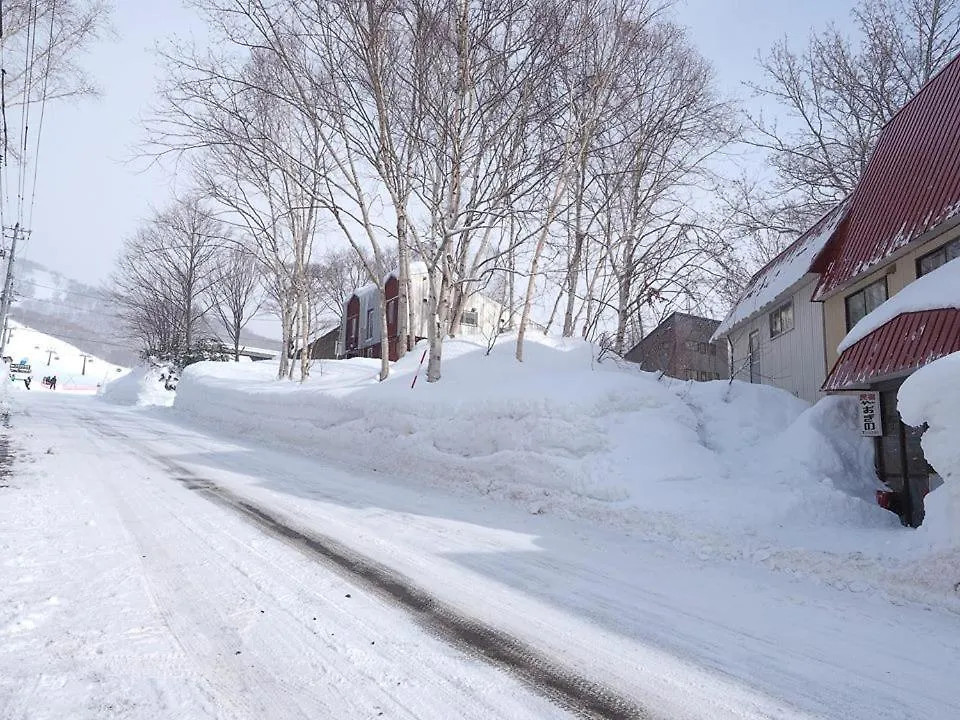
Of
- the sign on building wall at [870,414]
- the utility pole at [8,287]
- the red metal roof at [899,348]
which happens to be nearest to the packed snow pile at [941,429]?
the red metal roof at [899,348]

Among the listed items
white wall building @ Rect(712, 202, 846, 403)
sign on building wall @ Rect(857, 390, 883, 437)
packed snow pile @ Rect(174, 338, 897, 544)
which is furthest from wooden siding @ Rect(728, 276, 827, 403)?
sign on building wall @ Rect(857, 390, 883, 437)

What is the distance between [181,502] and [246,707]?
15.5 feet

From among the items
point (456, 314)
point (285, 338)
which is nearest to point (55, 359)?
point (285, 338)

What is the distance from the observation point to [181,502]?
254 inches

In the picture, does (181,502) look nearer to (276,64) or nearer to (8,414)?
(276,64)

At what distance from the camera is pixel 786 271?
1443 centimetres

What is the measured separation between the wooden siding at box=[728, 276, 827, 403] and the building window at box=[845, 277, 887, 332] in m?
1.20

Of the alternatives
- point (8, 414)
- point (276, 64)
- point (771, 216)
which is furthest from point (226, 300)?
point (771, 216)

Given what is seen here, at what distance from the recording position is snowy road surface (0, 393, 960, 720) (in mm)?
2594

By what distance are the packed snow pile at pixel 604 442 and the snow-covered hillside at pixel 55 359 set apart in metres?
70.3

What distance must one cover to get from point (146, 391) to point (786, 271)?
33027mm

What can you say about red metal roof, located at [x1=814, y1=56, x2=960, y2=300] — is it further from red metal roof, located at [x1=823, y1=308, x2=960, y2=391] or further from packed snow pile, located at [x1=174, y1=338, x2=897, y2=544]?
packed snow pile, located at [x1=174, y1=338, x2=897, y2=544]

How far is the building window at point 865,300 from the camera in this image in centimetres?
1034

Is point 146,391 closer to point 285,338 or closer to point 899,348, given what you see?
point 285,338
